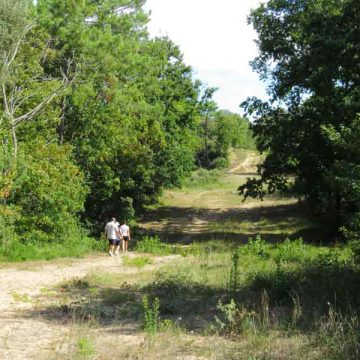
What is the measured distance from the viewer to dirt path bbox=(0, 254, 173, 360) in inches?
317

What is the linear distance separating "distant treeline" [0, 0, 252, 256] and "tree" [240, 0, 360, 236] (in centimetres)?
684

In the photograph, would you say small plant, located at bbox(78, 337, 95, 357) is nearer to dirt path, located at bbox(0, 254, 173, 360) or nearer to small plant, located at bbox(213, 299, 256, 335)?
dirt path, located at bbox(0, 254, 173, 360)

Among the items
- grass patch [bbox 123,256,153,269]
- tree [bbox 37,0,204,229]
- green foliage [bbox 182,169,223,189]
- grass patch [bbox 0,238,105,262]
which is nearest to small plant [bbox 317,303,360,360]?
grass patch [bbox 123,256,153,269]

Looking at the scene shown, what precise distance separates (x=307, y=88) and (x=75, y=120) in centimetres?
1240

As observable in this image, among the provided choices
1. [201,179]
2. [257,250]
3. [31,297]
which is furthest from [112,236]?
[201,179]

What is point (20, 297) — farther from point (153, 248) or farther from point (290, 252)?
point (153, 248)

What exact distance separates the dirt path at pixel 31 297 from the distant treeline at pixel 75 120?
3.31m

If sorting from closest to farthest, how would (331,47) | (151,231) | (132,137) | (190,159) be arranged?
(331,47) < (132,137) < (151,231) < (190,159)

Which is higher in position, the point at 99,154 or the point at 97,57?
the point at 97,57

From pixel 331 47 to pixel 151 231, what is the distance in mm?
17682

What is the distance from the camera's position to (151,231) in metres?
34.4

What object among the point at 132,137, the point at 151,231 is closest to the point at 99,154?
the point at 132,137

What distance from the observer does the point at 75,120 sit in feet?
95.2

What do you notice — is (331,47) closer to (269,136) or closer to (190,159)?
(269,136)
